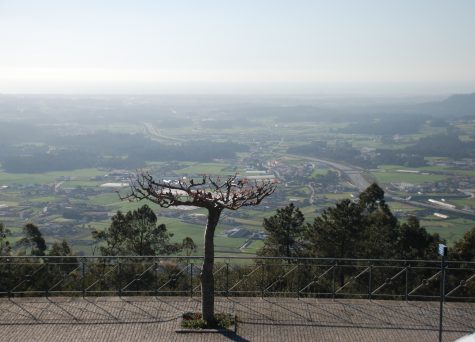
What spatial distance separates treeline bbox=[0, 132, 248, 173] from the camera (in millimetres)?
53031

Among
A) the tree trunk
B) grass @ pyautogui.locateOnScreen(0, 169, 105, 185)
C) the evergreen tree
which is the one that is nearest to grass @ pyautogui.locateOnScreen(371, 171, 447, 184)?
grass @ pyautogui.locateOnScreen(0, 169, 105, 185)

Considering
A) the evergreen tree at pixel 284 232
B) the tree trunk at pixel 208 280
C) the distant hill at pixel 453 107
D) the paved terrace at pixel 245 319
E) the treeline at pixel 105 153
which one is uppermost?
the tree trunk at pixel 208 280

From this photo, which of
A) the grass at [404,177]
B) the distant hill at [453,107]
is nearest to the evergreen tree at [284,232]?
the grass at [404,177]

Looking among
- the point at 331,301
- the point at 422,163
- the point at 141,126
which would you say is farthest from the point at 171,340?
the point at 141,126

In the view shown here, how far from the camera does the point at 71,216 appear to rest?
35.0m

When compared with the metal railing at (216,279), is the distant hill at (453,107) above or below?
below

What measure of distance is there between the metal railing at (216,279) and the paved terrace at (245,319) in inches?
12.5

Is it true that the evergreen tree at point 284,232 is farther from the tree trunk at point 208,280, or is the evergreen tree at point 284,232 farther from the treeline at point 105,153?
the treeline at point 105,153

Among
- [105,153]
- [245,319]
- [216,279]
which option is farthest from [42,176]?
[245,319]

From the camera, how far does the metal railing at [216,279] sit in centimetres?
1120

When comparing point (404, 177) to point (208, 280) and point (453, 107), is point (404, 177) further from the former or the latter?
point (453, 107)

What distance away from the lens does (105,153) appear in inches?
2299

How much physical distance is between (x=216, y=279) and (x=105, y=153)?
46.6m

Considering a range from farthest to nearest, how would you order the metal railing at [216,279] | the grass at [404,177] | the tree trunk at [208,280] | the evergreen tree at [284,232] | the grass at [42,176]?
the grass at [404,177], the grass at [42,176], the evergreen tree at [284,232], the metal railing at [216,279], the tree trunk at [208,280]
